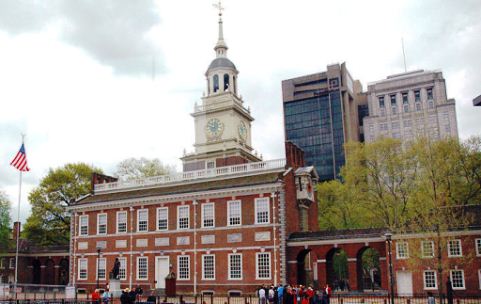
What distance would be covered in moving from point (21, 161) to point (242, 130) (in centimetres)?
2822

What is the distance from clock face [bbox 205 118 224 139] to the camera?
6309 centimetres

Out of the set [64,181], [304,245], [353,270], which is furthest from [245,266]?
[64,181]

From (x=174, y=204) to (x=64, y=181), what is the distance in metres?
26.7

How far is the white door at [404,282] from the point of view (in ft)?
125

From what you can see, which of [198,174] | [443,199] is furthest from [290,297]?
[198,174]

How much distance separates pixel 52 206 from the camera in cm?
6706

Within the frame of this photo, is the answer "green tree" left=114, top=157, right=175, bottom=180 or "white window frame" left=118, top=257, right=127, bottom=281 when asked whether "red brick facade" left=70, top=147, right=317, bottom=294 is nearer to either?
"white window frame" left=118, top=257, right=127, bottom=281

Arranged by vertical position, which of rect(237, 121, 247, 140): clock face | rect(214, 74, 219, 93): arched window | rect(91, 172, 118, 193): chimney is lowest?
rect(91, 172, 118, 193): chimney

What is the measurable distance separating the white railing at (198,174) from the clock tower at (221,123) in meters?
9.74

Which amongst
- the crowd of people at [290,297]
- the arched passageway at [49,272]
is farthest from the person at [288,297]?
the arched passageway at [49,272]

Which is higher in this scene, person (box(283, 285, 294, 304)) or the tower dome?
the tower dome

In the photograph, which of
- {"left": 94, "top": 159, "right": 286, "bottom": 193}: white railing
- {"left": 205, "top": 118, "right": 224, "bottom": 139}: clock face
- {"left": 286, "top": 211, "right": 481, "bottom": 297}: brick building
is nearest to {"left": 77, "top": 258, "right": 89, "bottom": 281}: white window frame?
{"left": 94, "top": 159, "right": 286, "bottom": 193}: white railing

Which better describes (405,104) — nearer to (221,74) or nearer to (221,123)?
(221,74)

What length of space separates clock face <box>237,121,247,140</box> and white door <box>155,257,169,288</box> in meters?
21.3
